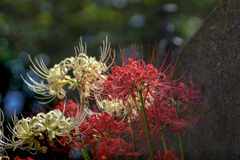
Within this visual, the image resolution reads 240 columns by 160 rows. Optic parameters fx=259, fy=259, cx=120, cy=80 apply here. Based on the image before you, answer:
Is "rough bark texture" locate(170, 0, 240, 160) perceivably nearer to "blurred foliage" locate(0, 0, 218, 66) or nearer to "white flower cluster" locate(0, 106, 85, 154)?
"white flower cluster" locate(0, 106, 85, 154)

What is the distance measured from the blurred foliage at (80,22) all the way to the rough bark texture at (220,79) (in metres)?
8.29

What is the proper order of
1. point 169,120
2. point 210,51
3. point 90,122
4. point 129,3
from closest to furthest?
point 169,120 < point 90,122 < point 210,51 < point 129,3

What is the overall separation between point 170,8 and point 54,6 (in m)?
7.29

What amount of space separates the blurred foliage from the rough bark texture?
326 inches

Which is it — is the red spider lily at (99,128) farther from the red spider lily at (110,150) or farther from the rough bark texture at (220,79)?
the rough bark texture at (220,79)

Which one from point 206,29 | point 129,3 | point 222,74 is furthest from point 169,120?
point 129,3

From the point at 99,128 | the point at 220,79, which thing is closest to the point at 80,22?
the point at 220,79

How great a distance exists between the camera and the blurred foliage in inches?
387

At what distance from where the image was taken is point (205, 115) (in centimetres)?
164

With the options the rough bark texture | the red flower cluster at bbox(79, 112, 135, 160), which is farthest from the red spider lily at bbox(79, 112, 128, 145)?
the rough bark texture

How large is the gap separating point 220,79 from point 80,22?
917 cm

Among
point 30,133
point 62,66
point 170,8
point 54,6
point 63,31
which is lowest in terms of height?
point 30,133

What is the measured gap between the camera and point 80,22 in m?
10.1

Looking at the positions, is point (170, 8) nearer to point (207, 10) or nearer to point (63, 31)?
point (63, 31)
